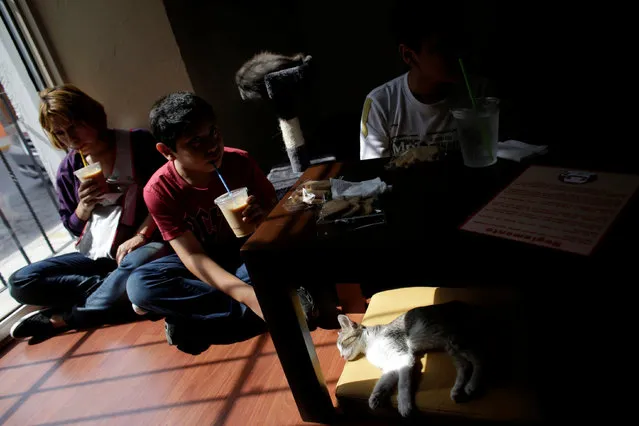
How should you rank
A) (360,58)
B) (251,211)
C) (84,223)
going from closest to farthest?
(251,211) < (84,223) < (360,58)

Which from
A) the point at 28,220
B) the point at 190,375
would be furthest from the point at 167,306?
the point at 28,220

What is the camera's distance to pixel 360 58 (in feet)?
8.77

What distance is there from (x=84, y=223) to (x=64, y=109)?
0.61 meters

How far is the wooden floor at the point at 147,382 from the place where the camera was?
4.67 ft

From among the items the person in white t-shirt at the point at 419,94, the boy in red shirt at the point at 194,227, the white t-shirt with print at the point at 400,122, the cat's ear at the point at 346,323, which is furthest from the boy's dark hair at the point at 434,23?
the cat's ear at the point at 346,323

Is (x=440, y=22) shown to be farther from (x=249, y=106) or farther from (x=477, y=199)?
(x=249, y=106)

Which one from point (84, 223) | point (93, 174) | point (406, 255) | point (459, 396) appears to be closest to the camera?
point (406, 255)

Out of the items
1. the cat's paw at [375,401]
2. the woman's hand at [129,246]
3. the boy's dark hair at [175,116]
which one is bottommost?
the cat's paw at [375,401]

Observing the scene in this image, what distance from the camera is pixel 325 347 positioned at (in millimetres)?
1568

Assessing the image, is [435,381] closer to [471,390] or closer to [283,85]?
[471,390]

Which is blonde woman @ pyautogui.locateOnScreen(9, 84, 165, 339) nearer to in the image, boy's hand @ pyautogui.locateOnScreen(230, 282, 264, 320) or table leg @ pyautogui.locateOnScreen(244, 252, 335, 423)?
boy's hand @ pyautogui.locateOnScreen(230, 282, 264, 320)

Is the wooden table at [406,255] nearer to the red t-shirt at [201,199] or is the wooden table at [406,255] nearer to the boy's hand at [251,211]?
the boy's hand at [251,211]

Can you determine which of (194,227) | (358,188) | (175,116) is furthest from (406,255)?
(194,227)

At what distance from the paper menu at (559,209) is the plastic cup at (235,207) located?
2.80 ft
